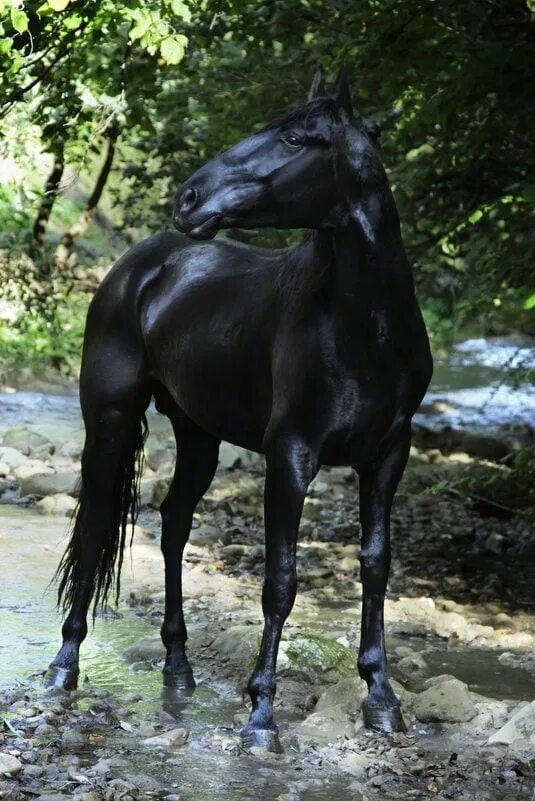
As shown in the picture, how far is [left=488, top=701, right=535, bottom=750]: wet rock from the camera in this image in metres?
4.76

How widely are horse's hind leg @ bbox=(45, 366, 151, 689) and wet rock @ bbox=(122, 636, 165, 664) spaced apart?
395 mm

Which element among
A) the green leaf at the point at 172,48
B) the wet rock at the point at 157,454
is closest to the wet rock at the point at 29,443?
the wet rock at the point at 157,454

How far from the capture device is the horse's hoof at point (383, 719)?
5059 millimetres

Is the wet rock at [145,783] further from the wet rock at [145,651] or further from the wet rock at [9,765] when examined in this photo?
the wet rock at [145,651]

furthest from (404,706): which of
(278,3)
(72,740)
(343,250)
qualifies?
(278,3)

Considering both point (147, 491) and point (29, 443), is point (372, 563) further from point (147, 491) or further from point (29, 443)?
point (29, 443)

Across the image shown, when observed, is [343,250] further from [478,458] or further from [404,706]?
[478,458]

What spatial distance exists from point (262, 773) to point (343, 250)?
1969 millimetres

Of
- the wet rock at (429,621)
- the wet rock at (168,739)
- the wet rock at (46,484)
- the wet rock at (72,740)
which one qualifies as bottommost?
the wet rock at (72,740)

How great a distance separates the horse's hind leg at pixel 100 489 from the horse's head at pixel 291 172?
147 centimetres

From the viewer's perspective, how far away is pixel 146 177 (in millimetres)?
14773

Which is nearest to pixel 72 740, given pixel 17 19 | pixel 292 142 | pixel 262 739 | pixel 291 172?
pixel 262 739

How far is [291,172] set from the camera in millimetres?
4723

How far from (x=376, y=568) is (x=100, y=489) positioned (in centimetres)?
154
